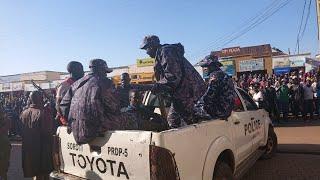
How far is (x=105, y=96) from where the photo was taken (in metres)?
4.74

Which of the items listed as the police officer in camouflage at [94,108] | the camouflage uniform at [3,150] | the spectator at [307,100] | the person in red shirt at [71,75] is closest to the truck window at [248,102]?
the person in red shirt at [71,75]

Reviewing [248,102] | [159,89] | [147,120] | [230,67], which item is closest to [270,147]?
[248,102]

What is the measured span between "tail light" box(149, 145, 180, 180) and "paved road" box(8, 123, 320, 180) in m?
3.47

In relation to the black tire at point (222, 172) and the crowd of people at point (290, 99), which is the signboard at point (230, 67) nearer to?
the crowd of people at point (290, 99)

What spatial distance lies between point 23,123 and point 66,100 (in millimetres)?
1229

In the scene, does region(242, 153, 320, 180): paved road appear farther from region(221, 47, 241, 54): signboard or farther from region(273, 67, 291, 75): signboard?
region(221, 47, 241, 54): signboard

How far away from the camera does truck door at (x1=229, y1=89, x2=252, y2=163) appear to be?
227 inches

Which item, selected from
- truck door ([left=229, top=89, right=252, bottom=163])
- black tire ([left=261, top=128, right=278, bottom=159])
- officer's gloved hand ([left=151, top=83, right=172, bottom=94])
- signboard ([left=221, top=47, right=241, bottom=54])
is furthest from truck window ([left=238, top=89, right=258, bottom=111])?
signboard ([left=221, top=47, right=241, bottom=54])

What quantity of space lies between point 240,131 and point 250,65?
88.3ft

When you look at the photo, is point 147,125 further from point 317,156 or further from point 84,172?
point 317,156

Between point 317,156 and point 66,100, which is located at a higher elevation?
point 66,100

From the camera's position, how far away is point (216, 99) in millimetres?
5754

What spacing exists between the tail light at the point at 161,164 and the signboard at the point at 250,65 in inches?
1131

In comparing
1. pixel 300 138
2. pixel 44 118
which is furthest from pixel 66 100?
pixel 300 138
